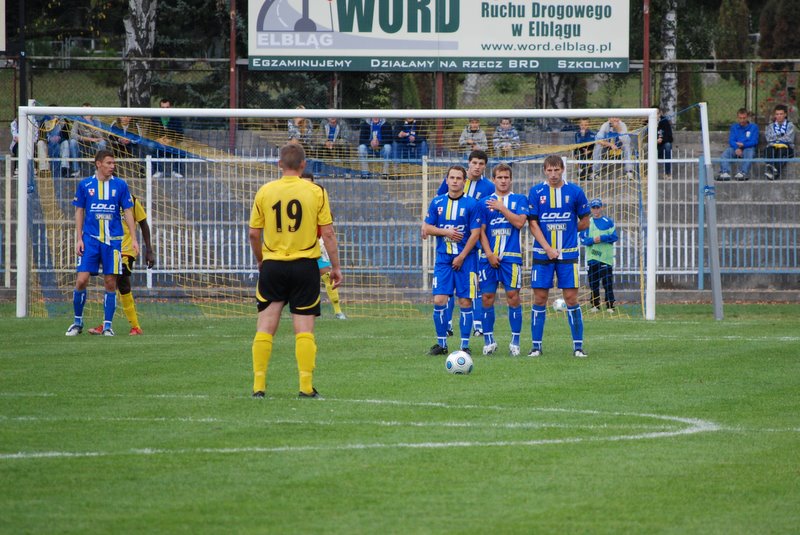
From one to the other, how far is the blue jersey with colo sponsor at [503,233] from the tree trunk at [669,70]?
16.3m

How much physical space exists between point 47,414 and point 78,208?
7.25 m

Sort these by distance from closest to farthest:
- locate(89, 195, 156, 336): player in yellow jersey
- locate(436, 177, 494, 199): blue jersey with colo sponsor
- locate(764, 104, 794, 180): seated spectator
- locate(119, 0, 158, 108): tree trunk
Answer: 1. locate(436, 177, 494, 199): blue jersey with colo sponsor
2. locate(89, 195, 156, 336): player in yellow jersey
3. locate(764, 104, 794, 180): seated spectator
4. locate(119, 0, 158, 108): tree trunk

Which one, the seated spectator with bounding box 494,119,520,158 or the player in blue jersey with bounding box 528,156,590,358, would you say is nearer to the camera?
the player in blue jersey with bounding box 528,156,590,358

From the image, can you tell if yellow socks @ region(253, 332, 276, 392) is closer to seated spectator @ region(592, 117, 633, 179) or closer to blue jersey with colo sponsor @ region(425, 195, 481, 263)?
blue jersey with colo sponsor @ region(425, 195, 481, 263)

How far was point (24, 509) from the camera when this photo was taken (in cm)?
632

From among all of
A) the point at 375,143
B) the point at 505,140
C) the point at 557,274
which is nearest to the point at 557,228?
the point at 557,274

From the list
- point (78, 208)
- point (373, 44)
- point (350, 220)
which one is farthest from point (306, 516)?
point (373, 44)

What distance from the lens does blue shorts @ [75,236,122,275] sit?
16.0m

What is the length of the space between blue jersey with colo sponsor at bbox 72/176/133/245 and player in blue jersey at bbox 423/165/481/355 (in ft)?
14.9

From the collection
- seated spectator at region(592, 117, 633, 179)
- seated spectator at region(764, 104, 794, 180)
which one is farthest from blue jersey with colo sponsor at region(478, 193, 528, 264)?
seated spectator at region(764, 104, 794, 180)

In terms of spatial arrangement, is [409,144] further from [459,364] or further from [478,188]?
[459,364]

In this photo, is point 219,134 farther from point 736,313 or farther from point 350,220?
point 736,313

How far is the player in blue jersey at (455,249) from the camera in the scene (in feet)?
44.6

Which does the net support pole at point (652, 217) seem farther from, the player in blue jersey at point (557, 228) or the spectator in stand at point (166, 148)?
the spectator in stand at point (166, 148)
